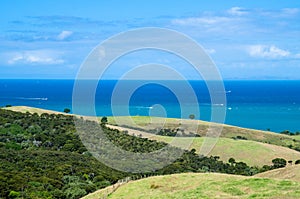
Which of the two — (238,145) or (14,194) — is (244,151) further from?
(14,194)

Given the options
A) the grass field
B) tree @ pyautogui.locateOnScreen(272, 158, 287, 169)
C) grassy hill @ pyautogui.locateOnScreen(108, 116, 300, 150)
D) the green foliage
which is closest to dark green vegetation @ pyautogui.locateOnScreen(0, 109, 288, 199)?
the green foliage

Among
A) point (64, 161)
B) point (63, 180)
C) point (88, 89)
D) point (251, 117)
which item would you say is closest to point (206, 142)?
point (64, 161)

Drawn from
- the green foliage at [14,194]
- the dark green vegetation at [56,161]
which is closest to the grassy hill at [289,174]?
the dark green vegetation at [56,161]

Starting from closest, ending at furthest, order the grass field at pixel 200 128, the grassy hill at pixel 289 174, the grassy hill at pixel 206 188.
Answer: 1. the grassy hill at pixel 206 188
2. the grassy hill at pixel 289 174
3. the grass field at pixel 200 128

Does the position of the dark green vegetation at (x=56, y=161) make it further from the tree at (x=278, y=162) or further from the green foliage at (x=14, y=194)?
the tree at (x=278, y=162)

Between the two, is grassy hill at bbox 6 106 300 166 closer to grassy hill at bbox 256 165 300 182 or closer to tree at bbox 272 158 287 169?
tree at bbox 272 158 287 169

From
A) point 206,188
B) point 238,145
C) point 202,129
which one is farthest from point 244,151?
point 206,188
